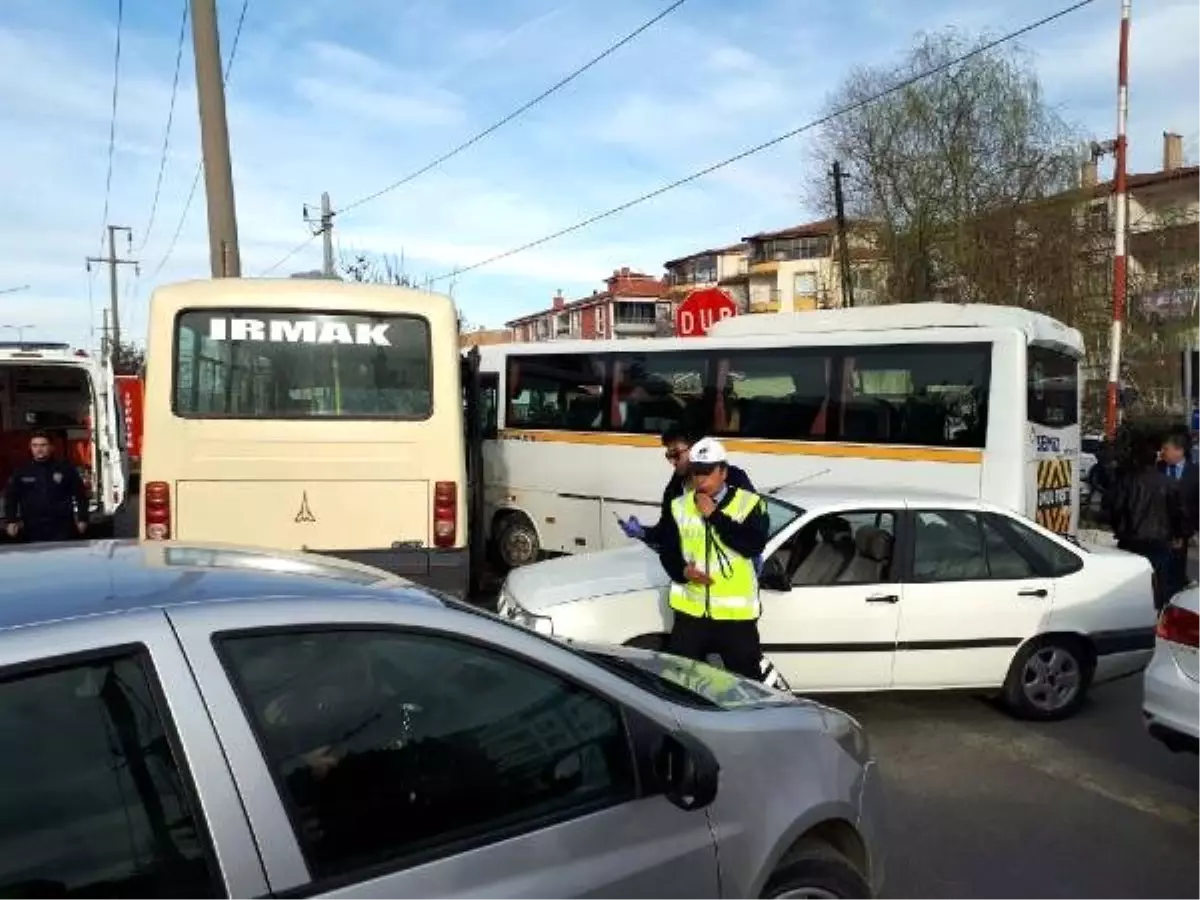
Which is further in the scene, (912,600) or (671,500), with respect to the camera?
(912,600)

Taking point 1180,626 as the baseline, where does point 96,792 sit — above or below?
above

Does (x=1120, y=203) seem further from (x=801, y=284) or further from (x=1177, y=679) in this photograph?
(x=801, y=284)

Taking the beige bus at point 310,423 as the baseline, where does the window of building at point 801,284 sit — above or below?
above

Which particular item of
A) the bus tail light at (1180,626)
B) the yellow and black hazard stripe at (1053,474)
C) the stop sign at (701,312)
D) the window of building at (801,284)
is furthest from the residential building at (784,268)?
the bus tail light at (1180,626)

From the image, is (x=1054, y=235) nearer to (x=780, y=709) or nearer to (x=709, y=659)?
(x=709, y=659)

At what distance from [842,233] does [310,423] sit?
21597mm

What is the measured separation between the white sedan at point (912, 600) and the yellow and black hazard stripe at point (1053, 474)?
3.28 meters

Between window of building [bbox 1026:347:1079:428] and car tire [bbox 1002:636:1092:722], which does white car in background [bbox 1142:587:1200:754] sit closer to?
car tire [bbox 1002:636:1092:722]

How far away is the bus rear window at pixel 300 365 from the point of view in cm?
768

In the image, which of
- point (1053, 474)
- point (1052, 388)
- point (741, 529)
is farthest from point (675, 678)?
point (1052, 388)

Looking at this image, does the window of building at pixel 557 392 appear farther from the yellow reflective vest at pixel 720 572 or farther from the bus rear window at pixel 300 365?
the yellow reflective vest at pixel 720 572

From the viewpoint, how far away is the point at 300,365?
781 centimetres

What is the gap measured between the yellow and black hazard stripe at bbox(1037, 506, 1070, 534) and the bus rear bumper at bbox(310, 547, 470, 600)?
5512mm

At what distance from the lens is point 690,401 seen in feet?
38.4
